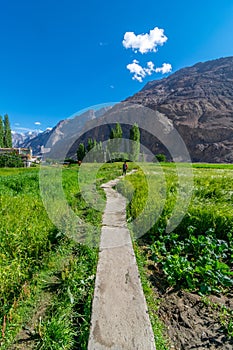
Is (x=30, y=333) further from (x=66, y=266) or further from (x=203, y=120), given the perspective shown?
(x=203, y=120)

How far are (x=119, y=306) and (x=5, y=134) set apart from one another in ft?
244

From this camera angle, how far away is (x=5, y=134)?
6394cm

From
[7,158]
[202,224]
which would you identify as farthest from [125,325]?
[7,158]

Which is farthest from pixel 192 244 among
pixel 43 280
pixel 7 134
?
pixel 7 134

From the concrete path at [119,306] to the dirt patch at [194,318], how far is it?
0.33 m

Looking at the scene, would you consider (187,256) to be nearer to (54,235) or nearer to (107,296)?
(107,296)


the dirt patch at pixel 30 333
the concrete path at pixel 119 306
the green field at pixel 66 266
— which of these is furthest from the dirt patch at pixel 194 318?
the dirt patch at pixel 30 333

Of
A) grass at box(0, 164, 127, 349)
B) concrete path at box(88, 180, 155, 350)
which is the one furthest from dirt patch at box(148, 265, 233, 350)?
grass at box(0, 164, 127, 349)

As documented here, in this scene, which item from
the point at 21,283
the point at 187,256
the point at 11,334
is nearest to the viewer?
the point at 11,334

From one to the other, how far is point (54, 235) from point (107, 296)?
2.07 meters

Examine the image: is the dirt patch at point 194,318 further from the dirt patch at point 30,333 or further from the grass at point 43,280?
the dirt patch at point 30,333

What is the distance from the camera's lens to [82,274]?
3047mm

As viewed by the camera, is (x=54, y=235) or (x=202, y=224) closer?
(x=54, y=235)

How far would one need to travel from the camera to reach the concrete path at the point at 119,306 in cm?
193
